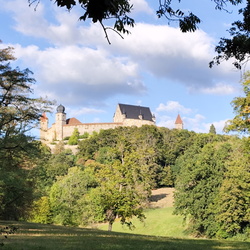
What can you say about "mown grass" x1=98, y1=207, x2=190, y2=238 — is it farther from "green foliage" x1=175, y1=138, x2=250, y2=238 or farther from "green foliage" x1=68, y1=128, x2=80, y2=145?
"green foliage" x1=68, y1=128, x2=80, y2=145

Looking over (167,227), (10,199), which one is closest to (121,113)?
(167,227)

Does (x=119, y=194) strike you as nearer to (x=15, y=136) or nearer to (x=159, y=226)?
→ (x=15, y=136)

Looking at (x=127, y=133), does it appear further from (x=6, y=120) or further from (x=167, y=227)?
(x=6, y=120)

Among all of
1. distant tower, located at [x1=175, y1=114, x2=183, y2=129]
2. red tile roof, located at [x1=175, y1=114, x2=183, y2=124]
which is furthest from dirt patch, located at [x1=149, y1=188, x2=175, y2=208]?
red tile roof, located at [x1=175, y1=114, x2=183, y2=124]

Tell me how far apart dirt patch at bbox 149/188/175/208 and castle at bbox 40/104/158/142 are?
65.3 metres

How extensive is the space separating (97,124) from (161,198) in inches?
2903

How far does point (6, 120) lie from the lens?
20.2m

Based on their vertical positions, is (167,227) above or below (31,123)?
below

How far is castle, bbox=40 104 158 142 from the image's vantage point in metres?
138

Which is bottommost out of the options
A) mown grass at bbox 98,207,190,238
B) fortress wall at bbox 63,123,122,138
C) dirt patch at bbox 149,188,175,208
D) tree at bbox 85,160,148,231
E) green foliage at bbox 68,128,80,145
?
mown grass at bbox 98,207,190,238

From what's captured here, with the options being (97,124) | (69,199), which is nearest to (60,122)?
(97,124)

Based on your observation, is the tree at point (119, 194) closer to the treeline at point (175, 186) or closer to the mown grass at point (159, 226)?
the treeline at point (175, 186)

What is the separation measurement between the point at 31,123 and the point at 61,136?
119438 millimetres

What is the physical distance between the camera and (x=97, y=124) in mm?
139250
